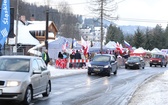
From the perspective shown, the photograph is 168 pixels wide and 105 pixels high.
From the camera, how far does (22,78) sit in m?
11.7

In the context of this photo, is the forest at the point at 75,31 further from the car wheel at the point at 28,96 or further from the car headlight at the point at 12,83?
the car headlight at the point at 12,83

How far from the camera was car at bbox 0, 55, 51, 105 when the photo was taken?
1140cm

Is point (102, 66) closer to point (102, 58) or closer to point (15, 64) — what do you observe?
point (102, 58)

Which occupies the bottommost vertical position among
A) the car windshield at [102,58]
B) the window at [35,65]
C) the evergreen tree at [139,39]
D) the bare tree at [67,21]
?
the car windshield at [102,58]

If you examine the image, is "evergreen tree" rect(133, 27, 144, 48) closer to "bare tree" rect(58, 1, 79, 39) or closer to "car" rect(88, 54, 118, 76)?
"bare tree" rect(58, 1, 79, 39)

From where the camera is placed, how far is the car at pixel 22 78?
1140cm

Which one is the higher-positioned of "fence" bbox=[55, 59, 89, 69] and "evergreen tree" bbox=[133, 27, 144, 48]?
"evergreen tree" bbox=[133, 27, 144, 48]

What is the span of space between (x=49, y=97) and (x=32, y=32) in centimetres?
6136

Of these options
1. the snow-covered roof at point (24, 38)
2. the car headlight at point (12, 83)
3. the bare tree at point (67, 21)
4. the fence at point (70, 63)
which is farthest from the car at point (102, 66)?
the bare tree at point (67, 21)

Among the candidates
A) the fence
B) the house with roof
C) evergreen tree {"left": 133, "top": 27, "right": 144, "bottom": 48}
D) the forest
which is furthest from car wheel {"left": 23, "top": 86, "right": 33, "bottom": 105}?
evergreen tree {"left": 133, "top": 27, "right": 144, "bottom": 48}

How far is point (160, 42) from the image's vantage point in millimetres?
113312

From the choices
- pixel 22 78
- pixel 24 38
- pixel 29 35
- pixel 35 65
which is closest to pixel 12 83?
Answer: pixel 22 78

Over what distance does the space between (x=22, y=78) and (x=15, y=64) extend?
130cm

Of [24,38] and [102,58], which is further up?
[24,38]
